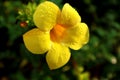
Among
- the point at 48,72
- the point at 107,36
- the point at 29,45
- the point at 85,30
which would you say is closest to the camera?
the point at 29,45

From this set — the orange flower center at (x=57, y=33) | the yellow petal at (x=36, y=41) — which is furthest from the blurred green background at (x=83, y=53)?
the yellow petal at (x=36, y=41)

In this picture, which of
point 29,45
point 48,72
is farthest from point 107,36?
point 29,45

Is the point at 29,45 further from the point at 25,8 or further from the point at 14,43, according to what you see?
the point at 14,43

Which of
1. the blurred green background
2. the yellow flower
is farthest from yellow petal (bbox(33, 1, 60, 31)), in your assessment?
the blurred green background

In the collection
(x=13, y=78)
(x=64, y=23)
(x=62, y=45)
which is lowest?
(x=13, y=78)

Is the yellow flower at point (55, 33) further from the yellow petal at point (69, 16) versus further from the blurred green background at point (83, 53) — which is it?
the blurred green background at point (83, 53)

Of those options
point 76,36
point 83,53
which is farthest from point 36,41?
point 83,53

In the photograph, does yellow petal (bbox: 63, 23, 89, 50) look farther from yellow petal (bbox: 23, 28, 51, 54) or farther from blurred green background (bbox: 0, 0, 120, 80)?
blurred green background (bbox: 0, 0, 120, 80)

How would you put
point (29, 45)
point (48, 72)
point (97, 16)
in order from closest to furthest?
point (29, 45) < point (48, 72) < point (97, 16)
